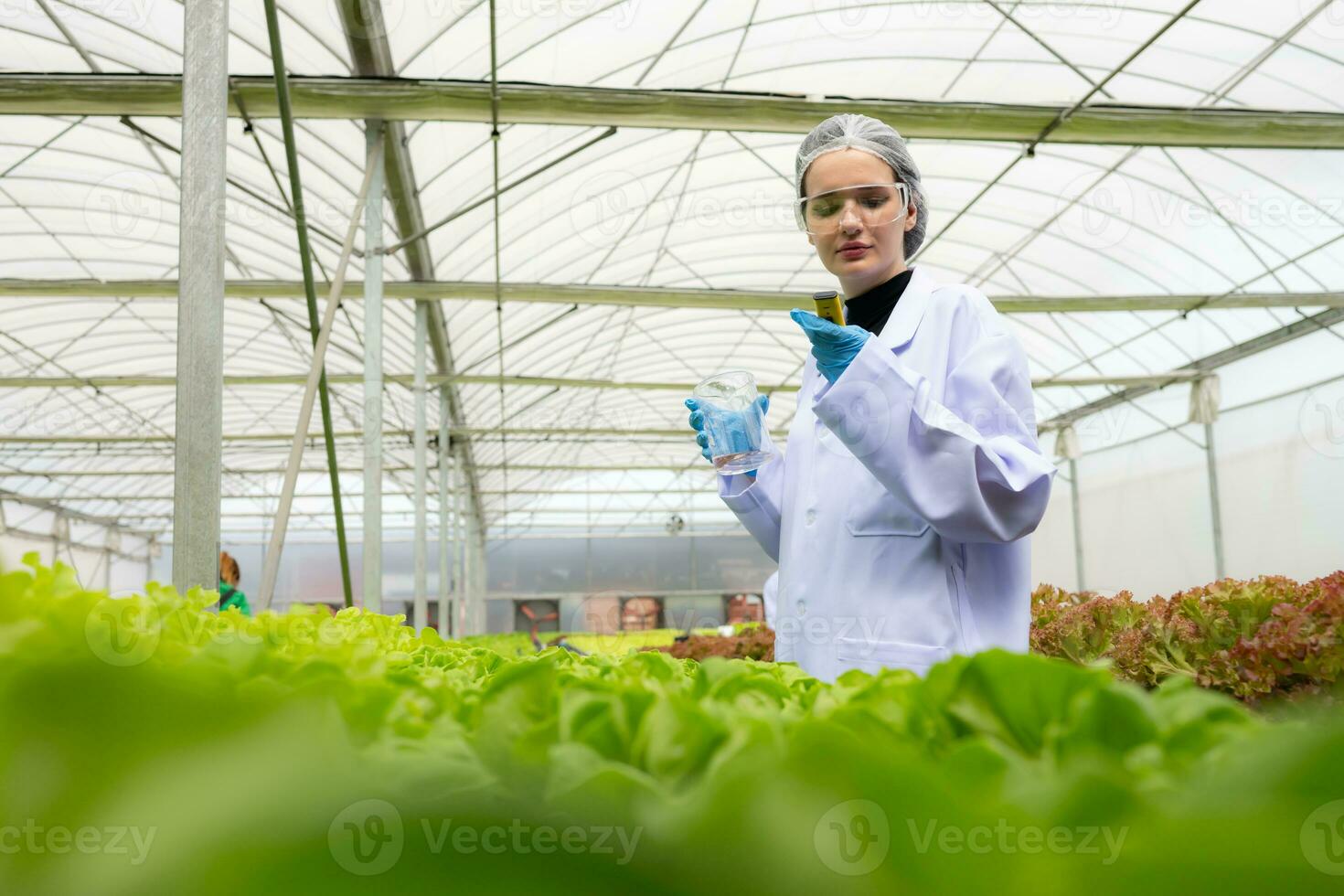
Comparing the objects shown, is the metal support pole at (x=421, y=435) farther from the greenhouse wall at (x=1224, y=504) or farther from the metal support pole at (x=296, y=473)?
the greenhouse wall at (x=1224, y=504)

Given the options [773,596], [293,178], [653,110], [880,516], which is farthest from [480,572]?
[880,516]

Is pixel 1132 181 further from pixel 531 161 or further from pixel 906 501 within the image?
pixel 906 501

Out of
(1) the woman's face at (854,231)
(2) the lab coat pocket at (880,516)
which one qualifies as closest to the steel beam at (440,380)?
(1) the woman's face at (854,231)

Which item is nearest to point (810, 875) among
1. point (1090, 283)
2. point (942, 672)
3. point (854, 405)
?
point (942, 672)

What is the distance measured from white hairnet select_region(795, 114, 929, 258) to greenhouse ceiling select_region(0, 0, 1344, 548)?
14.1 ft

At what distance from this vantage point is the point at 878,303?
213 centimetres

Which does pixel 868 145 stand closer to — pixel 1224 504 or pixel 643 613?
pixel 1224 504

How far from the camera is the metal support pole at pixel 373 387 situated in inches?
300

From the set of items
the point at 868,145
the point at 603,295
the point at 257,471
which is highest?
the point at 603,295

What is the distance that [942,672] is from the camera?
634 millimetres

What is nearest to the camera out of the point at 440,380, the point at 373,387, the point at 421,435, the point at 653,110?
the point at 653,110

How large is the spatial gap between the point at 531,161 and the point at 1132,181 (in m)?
7.39

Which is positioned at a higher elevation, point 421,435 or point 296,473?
point 421,435

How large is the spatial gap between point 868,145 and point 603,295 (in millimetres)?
9433
